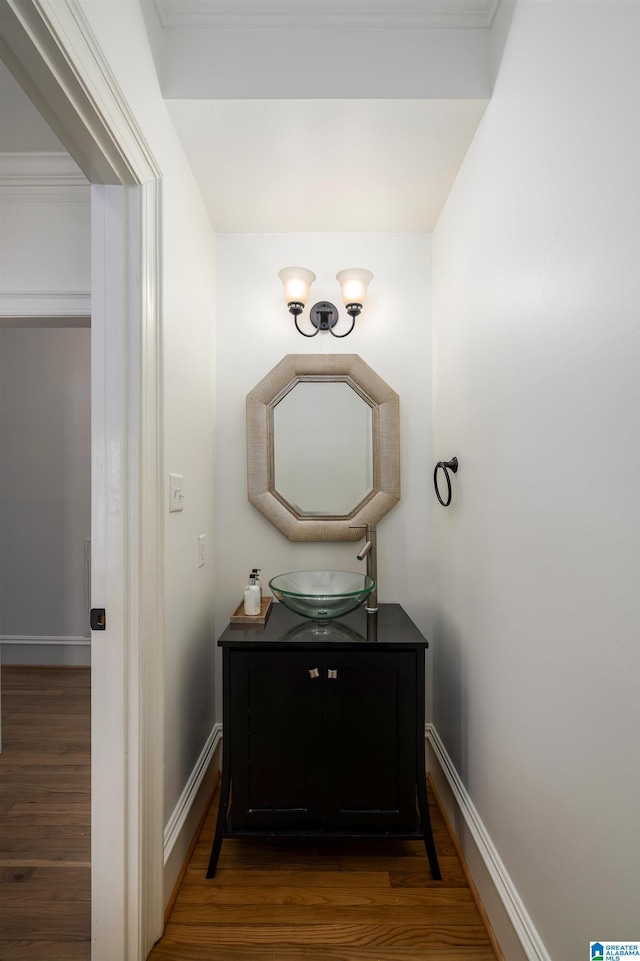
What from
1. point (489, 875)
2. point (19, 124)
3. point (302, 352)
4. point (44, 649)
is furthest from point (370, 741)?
point (44, 649)

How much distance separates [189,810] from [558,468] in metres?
1.58

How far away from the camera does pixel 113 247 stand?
118cm

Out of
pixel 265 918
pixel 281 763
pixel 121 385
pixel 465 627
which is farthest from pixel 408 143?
pixel 265 918

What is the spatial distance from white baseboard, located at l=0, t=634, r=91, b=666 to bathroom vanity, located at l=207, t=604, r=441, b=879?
2.10m

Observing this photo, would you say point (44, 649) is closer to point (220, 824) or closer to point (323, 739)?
point (220, 824)

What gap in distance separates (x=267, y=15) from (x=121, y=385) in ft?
3.79

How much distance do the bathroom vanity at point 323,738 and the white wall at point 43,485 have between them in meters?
2.13

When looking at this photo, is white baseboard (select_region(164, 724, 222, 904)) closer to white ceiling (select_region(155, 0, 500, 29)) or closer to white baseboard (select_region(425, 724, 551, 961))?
white baseboard (select_region(425, 724, 551, 961))

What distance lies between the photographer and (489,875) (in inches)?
50.8

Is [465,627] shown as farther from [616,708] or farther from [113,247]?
[113,247]

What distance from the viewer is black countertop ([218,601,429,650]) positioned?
4.98 ft

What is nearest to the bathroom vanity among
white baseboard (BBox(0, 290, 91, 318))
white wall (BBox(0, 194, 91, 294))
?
white baseboard (BBox(0, 290, 91, 318))

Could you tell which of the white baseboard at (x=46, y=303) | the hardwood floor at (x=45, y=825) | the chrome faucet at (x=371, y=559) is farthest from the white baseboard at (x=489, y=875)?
the white baseboard at (x=46, y=303)

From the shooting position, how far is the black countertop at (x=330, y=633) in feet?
4.98
